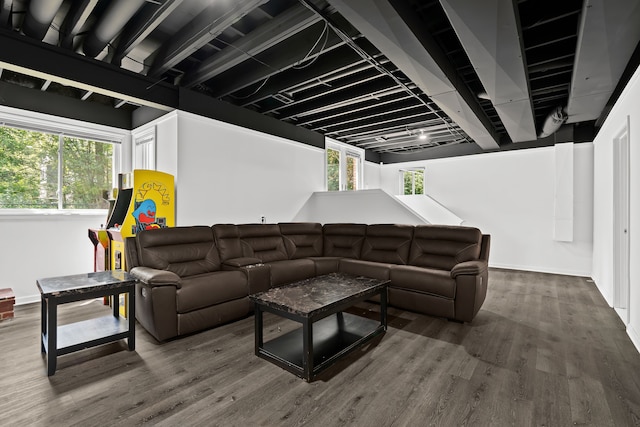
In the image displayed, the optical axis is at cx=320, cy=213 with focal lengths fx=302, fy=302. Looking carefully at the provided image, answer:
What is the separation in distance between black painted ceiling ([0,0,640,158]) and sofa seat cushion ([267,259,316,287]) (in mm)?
2287

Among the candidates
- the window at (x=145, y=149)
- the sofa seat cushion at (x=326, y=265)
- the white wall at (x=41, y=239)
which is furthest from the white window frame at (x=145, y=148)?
the sofa seat cushion at (x=326, y=265)

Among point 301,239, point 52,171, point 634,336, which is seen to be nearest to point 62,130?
point 52,171

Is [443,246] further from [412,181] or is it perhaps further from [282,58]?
[412,181]

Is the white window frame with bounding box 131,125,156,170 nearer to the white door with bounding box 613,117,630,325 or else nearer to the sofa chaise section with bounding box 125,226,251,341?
the sofa chaise section with bounding box 125,226,251,341

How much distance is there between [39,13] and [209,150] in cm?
209

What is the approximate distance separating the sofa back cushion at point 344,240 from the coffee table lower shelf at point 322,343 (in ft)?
4.84

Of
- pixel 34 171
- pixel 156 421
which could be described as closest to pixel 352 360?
pixel 156 421

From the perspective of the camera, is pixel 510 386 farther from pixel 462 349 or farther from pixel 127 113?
pixel 127 113

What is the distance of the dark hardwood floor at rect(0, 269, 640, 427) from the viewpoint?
1711mm

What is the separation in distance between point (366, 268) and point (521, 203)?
13.8 feet

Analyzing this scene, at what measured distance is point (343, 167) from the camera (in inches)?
278

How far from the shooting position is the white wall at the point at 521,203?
535cm

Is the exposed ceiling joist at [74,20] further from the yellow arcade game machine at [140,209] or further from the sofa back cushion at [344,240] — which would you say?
the sofa back cushion at [344,240]

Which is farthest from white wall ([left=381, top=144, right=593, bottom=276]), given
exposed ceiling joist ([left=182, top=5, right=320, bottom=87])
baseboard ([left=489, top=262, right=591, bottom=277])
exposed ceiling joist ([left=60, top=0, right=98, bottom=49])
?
exposed ceiling joist ([left=60, top=0, right=98, bottom=49])
